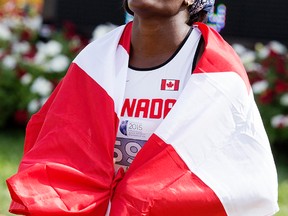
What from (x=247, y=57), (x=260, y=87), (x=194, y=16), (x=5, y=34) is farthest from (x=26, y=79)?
(x=194, y=16)

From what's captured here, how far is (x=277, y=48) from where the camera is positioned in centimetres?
833

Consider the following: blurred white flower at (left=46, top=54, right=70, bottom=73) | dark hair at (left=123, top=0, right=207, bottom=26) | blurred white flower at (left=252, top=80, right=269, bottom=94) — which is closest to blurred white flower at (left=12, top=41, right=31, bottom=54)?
blurred white flower at (left=46, top=54, right=70, bottom=73)

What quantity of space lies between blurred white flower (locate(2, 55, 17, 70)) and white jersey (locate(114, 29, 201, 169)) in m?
5.29

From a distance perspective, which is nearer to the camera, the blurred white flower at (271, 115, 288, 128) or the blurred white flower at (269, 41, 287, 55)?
the blurred white flower at (271, 115, 288, 128)

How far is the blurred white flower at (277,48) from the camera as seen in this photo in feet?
27.1

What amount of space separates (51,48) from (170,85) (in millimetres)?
5375

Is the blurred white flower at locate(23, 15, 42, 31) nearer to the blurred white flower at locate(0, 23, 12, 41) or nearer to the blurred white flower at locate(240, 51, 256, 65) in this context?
the blurred white flower at locate(0, 23, 12, 41)

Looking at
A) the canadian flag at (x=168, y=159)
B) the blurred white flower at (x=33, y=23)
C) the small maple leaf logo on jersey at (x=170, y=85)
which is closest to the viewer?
the canadian flag at (x=168, y=159)

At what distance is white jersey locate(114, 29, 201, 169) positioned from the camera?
335 cm

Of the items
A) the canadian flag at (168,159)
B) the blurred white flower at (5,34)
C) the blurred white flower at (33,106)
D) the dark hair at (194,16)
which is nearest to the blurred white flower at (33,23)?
the blurred white flower at (5,34)

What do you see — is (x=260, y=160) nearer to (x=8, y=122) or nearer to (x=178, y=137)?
(x=178, y=137)

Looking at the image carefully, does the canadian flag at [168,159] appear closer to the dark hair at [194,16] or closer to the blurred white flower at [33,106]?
the dark hair at [194,16]

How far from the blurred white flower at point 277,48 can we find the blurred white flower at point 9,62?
2.58 meters

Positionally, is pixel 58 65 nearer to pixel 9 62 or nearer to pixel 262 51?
pixel 9 62
